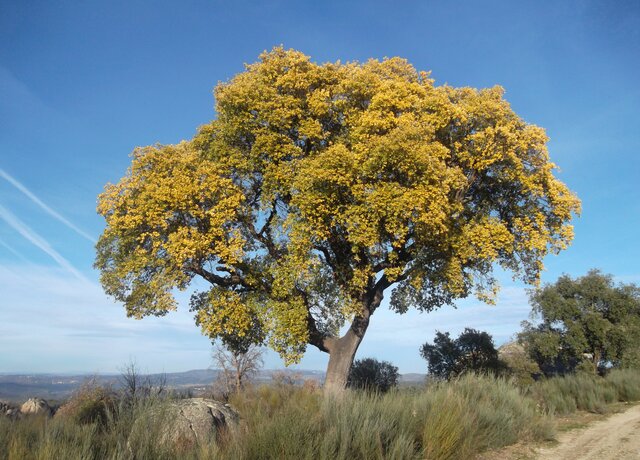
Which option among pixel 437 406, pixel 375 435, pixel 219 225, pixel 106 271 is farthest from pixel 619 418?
pixel 106 271

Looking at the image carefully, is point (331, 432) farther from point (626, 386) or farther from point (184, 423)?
point (626, 386)

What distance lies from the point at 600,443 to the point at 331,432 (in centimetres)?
697

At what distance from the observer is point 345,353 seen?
15141 millimetres

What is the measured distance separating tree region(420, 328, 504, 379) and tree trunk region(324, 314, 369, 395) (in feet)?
39.6

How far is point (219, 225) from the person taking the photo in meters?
13.2

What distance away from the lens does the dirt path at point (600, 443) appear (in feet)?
27.7

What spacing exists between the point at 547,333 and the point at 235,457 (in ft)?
96.7

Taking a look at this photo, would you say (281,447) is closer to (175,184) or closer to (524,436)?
(524,436)

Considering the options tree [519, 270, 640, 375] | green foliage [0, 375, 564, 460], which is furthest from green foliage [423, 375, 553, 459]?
tree [519, 270, 640, 375]

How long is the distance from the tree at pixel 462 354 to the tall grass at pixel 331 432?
14380 millimetres

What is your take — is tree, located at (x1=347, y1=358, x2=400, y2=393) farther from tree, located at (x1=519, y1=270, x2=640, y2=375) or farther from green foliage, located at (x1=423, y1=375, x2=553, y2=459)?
tree, located at (x1=519, y1=270, x2=640, y2=375)

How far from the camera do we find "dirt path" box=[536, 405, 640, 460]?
27.7 feet

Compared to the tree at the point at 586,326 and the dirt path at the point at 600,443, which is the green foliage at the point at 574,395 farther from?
the tree at the point at 586,326

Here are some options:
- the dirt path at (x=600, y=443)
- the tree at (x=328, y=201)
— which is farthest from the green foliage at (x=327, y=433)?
the tree at (x=328, y=201)
